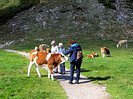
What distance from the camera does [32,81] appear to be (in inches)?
1051

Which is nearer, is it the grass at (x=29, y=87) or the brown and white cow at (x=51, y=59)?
the grass at (x=29, y=87)

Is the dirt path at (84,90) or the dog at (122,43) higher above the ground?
the dog at (122,43)

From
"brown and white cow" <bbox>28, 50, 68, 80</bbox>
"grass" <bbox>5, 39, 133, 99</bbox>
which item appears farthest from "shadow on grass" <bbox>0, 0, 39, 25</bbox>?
"brown and white cow" <bbox>28, 50, 68, 80</bbox>

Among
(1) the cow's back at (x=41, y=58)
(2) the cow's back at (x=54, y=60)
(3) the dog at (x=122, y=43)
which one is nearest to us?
(2) the cow's back at (x=54, y=60)

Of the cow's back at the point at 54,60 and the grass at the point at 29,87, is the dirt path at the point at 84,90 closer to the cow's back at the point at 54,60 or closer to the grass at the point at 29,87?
the grass at the point at 29,87

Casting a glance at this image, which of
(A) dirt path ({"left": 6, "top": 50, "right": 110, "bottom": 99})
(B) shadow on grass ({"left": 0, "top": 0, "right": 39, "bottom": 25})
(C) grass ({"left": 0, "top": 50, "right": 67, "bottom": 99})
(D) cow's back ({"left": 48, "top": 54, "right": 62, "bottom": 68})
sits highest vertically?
(B) shadow on grass ({"left": 0, "top": 0, "right": 39, "bottom": 25})

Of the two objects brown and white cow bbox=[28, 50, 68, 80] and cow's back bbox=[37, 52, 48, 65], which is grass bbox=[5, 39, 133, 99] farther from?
cow's back bbox=[37, 52, 48, 65]

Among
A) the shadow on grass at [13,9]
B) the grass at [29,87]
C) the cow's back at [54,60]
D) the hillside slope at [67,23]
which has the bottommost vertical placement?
the grass at [29,87]

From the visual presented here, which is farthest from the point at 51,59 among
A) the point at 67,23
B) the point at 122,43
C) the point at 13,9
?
the point at 13,9

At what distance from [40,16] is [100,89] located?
186 feet

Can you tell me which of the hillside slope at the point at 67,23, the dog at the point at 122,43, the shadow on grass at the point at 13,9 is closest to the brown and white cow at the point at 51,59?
the dog at the point at 122,43

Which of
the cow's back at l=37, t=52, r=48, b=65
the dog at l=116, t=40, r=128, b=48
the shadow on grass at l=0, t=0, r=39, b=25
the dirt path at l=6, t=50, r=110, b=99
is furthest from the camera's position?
the shadow on grass at l=0, t=0, r=39, b=25

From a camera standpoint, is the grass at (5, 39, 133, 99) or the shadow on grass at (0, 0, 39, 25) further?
the shadow on grass at (0, 0, 39, 25)

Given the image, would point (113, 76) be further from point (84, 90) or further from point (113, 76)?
point (84, 90)
